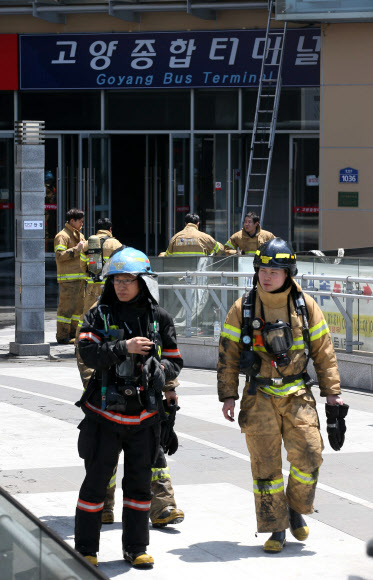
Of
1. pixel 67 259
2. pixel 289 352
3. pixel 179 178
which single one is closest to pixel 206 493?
pixel 289 352

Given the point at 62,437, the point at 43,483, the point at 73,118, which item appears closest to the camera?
the point at 43,483

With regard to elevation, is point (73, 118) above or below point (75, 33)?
below

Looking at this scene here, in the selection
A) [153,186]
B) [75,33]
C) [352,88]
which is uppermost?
[75,33]

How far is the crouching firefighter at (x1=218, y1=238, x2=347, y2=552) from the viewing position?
20.8 ft

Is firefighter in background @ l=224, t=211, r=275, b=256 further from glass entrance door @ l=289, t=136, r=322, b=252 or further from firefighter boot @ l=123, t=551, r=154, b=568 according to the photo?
firefighter boot @ l=123, t=551, r=154, b=568

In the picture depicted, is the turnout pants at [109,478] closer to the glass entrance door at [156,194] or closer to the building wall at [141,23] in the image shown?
the building wall at [141,23]

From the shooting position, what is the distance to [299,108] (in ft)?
76.9

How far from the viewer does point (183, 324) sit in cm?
1398

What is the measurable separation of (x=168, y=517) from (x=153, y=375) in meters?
1.28

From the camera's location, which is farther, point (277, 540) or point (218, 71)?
point (218, 71)

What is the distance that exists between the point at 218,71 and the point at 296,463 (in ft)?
60.1

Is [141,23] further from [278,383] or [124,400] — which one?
[124,400]

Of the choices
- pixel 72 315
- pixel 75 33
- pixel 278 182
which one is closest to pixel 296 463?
pixel 72 315

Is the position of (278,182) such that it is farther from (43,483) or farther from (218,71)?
(43,483)
